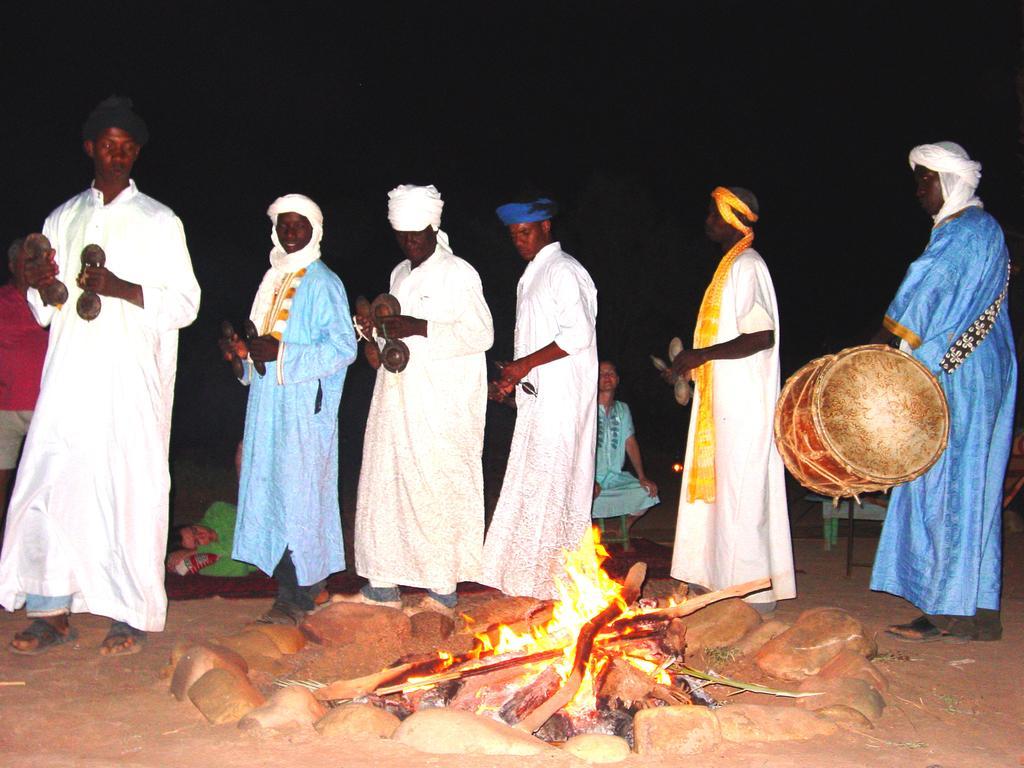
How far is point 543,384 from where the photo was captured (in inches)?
223

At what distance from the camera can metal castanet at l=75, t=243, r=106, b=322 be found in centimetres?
490

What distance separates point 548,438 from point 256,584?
2.29 metres

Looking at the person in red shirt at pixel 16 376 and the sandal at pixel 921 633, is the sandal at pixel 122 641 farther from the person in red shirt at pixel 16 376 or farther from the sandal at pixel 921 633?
the sandal at pixel 921 633

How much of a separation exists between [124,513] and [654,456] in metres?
14.9

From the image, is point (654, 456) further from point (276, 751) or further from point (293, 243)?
point (276, 751)

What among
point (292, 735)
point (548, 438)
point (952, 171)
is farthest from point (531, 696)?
point (952, 171)

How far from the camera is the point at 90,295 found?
493 cm

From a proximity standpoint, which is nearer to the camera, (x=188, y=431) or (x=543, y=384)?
(x=543, y=384)

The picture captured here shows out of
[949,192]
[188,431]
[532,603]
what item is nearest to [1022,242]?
[949,192]

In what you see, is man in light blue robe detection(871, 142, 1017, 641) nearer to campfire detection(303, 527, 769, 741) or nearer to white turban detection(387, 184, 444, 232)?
campfire detection(303, 527, 769, 741)

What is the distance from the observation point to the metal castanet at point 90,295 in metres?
4.90

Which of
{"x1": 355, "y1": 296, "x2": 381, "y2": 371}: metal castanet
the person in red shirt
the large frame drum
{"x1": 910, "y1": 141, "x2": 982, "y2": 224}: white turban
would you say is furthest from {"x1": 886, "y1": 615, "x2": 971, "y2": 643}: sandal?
the person in red shirt

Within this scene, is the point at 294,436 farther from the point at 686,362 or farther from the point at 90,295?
the point at 686,362

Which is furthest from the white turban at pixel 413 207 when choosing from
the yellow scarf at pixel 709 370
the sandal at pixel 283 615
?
the sandal at pixel 283 615
